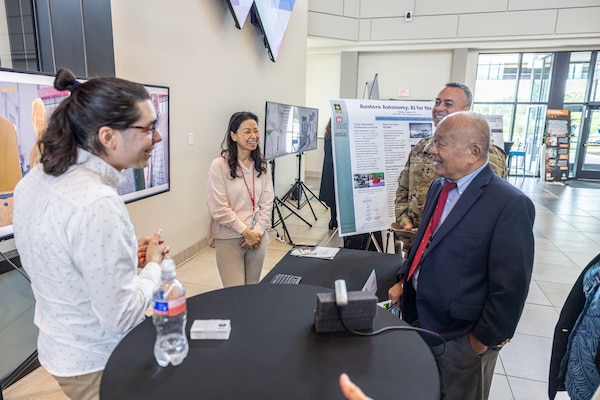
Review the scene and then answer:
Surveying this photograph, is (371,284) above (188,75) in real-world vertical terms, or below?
below

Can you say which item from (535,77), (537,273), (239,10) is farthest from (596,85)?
(239,10)

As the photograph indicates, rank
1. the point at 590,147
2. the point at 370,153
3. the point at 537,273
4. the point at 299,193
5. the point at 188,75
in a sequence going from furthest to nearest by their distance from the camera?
the point at 590,147 → the point at 299,193 → the point at 537,273 → the point at 188,75 → the point at 370,153

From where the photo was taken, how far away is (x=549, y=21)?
783 centimetres

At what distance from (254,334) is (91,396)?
1.70 feet

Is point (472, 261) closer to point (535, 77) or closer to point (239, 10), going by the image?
point (239, 10)

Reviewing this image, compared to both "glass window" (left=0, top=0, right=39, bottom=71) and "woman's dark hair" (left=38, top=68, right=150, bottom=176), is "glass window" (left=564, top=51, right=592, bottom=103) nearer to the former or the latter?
"glass window" (left=0, top=0, right=39, bottom=71)

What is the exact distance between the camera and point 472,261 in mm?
1369

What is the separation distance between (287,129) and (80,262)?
458cm

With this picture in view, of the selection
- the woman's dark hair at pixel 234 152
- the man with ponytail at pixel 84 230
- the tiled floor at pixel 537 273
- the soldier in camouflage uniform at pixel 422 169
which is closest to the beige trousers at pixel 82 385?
the man with ponytail at pixel 84 230

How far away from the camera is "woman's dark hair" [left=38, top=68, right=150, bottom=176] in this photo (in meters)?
0.98

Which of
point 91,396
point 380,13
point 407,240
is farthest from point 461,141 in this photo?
point 380,13

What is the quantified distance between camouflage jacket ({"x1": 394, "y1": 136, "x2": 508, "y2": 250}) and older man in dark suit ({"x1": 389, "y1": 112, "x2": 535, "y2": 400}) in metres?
0.81

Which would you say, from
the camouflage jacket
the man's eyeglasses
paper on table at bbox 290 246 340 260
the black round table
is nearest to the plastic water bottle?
the black round table

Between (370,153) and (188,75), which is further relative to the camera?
(188,75)
